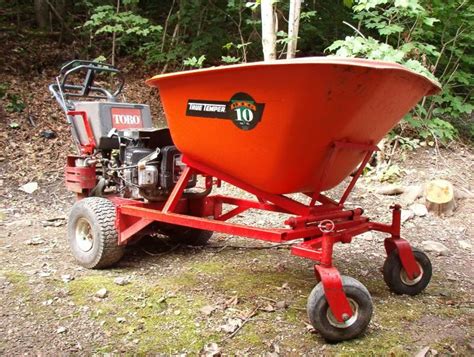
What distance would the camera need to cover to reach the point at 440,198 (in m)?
5.05

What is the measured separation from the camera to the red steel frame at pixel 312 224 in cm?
253

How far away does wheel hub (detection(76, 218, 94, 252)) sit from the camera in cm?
368

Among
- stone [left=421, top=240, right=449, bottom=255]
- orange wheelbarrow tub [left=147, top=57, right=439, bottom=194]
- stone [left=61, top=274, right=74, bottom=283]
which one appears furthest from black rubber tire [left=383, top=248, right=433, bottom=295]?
stone [left=61, top=274, right=74, bottom=283]

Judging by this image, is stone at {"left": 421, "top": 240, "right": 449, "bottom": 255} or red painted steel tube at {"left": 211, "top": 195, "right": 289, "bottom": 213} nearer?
red painted steel tube at {"left": 211, "top": 195, "right": 289, "bottom": 213}

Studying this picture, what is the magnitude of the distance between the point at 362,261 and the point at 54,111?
19.4 ft

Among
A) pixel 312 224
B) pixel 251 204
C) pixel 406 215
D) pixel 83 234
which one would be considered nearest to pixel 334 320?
pixel 312 224

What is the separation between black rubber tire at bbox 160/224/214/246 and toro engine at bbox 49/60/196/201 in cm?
48

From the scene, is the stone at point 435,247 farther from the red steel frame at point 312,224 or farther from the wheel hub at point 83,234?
the wheel hub at point 83,234

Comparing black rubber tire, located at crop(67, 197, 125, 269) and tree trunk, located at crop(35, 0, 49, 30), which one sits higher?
tree trunk, located at crop(35, 0, 49, 30)

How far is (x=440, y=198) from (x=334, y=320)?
3.08 m

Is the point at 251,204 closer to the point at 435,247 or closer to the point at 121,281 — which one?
the point at 121,281

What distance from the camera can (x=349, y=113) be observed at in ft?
8.30

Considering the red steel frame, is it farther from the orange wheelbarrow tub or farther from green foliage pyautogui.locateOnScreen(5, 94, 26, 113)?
green foliage pyautogui.locateOnScreen(5, 94, 26, 113)

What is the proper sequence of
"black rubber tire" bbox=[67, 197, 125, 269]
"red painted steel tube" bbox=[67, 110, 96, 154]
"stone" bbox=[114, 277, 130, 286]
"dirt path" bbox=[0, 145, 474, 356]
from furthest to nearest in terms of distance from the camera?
"red painted steel tube" bbox=[67, 110, 96, 154] → "black rubber tire" bbox=[67, 197, 125, 269] → "stone" bbox=[114, 277, 130, 286] → "dirt path" bbox=[0, 145, 474, 356]
